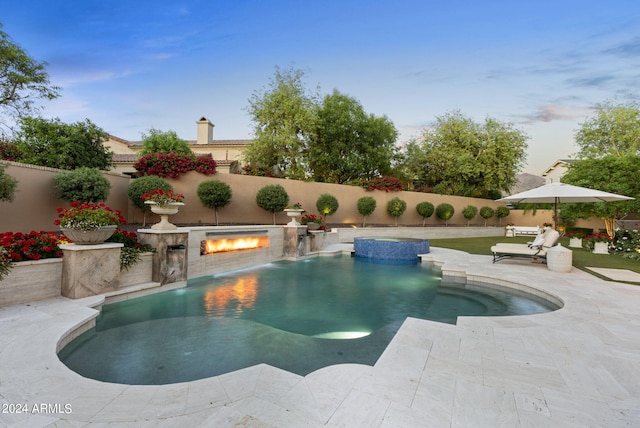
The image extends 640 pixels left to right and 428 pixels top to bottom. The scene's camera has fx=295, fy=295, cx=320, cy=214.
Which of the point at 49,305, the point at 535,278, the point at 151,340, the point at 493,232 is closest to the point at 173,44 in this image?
the point at 49,305

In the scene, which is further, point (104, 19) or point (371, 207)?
point (371, 207)

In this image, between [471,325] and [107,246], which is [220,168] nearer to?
[107,246]

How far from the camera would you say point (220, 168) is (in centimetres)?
1909

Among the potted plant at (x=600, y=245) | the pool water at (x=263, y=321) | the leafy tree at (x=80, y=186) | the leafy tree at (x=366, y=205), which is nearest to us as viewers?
the pool water at (x=263, y=321)

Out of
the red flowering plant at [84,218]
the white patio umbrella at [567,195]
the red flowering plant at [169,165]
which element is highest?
the red flowering plant at [169,165]

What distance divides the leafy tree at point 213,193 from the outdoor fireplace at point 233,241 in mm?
3653

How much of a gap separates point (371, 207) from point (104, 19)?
14098 mm

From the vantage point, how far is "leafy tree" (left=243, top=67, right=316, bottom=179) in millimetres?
18172

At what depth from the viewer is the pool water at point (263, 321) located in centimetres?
303

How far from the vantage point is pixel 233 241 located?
8219 mm

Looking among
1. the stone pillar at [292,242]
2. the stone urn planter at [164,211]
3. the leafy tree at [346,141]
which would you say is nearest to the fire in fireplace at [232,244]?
the stone pillar at [292,242]

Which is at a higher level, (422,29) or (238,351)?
(422,29)

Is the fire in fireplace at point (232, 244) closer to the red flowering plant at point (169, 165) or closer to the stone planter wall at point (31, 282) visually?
the stone planter wall at point (31, 282)

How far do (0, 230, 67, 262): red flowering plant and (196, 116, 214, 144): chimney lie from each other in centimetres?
2257
